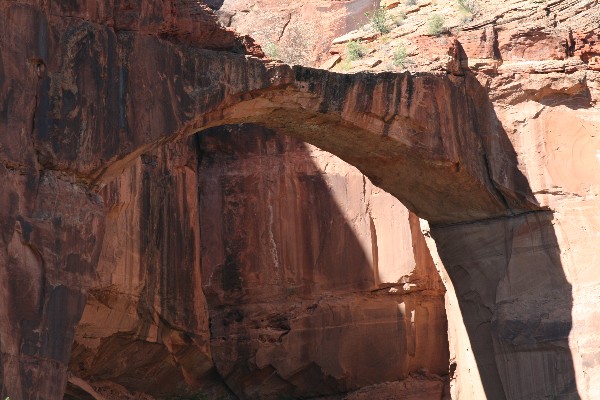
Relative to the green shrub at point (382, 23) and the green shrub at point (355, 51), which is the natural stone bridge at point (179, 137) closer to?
the green shrub at point (355, 51)

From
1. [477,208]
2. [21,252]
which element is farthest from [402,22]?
[21,252]

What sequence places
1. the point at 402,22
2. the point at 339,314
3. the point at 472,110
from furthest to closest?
the point at 339,314, the point at 402,22, the point at 472,110

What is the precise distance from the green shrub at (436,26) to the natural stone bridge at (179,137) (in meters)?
0.97

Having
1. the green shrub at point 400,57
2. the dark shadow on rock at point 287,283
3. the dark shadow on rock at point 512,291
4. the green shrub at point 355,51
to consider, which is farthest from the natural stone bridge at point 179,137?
the dark shadow on rock at point 287,283

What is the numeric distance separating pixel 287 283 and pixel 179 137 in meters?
7.75

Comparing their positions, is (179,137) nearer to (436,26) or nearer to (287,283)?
(436,26)

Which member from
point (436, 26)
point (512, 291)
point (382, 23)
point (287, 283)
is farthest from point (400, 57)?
point (287, 283)

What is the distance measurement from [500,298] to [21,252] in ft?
26.0

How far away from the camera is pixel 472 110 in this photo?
57.2ft

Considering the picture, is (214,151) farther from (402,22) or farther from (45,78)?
(45,78)

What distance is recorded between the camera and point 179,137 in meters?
14.4

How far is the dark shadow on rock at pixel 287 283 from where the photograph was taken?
840 inches

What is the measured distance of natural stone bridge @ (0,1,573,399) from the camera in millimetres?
12461

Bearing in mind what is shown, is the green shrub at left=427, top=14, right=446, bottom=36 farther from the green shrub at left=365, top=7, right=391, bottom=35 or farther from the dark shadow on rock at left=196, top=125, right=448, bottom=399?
the dark shadow on rock at left=196, top=125, right=448, bottom=399
